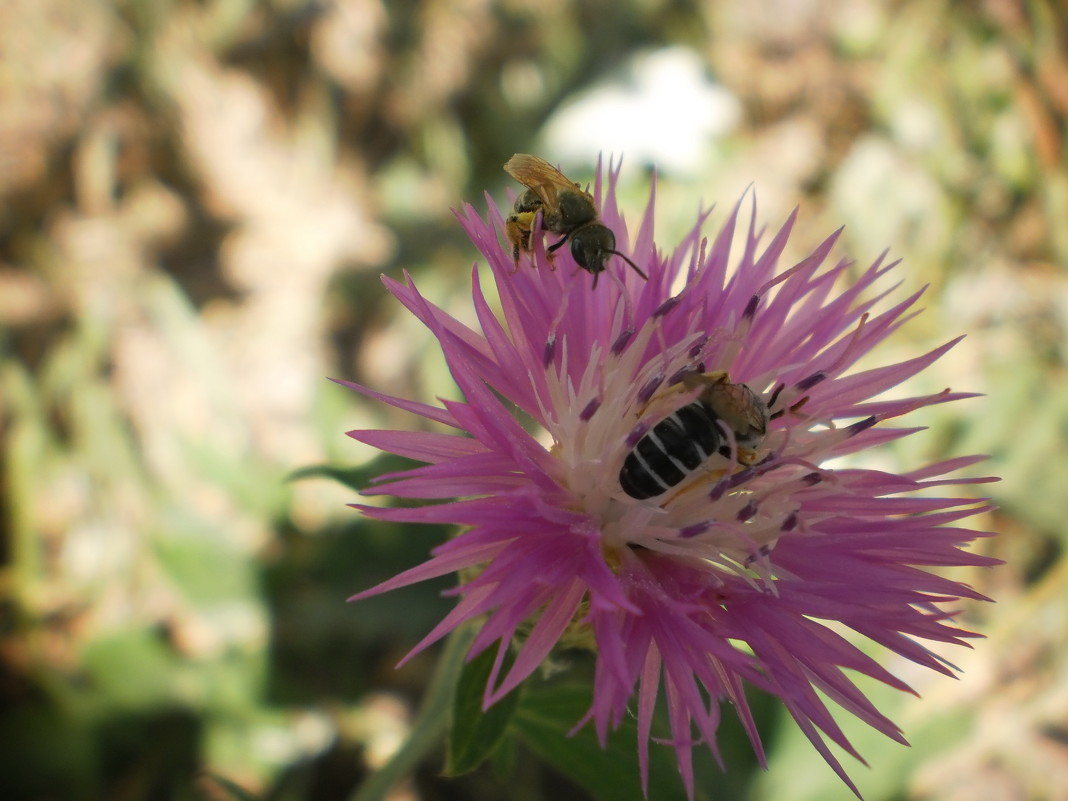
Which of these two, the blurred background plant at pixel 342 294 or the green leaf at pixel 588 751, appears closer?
the green leaf at pixel 588 751

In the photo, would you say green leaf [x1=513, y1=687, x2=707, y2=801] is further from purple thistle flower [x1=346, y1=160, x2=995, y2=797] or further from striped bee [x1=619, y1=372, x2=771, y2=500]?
striped bee [x1=619, y1=372, x2=771, y2=500]

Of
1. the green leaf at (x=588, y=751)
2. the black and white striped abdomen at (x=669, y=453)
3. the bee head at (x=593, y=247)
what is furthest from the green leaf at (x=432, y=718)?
the bee head at (x=593, y=247)

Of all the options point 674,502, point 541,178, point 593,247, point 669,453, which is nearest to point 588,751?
point 674,502

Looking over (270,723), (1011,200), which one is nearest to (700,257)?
(270,723)

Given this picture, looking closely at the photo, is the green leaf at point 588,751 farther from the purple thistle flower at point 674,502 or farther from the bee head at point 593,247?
the bee head at point 593,247

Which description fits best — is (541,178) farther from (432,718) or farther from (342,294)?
(342,294)

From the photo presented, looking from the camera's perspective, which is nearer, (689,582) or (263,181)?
(689,582)

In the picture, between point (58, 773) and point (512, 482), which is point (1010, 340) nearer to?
point (512, 482)
